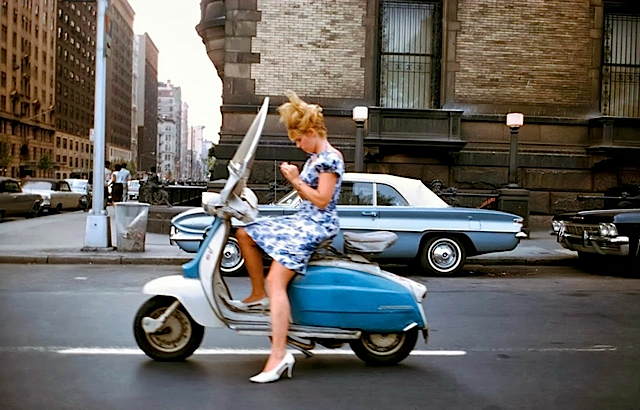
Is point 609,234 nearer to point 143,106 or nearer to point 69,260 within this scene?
point 69,260

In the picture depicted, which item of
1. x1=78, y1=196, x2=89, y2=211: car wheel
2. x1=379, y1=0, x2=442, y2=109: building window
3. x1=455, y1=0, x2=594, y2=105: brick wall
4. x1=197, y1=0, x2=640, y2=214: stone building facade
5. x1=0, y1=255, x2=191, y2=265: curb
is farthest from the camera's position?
x1=78, y1=196, x2=89, y2=211: car wheel

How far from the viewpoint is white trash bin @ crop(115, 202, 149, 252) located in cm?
1292

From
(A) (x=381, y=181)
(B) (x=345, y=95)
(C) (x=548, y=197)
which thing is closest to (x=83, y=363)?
(A) (x=381, y=181)

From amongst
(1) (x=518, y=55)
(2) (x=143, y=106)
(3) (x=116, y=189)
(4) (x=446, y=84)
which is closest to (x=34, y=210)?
(3) (x=116, y=189)

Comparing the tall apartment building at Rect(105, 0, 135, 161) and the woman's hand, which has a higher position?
the tall apartment building at Rect(105, 0, 135, 161)

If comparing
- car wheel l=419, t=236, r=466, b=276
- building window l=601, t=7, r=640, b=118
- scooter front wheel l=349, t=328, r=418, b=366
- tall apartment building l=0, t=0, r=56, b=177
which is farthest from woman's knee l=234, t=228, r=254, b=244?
tall apartment building l=0, t=0, r=56, b=177

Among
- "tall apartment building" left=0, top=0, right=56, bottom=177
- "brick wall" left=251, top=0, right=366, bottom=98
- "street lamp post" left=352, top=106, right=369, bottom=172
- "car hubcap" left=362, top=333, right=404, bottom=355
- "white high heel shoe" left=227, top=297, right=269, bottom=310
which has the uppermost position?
"tall apartment building" left=0, top=0, right=56, bottom=177

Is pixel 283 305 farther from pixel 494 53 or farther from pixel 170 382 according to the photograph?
pixel 494 53

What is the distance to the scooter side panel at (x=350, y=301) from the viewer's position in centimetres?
513

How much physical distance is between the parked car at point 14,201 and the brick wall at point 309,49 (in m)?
9.44

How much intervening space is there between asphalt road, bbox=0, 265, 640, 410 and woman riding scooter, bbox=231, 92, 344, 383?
1.27ft

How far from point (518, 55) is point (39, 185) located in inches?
808

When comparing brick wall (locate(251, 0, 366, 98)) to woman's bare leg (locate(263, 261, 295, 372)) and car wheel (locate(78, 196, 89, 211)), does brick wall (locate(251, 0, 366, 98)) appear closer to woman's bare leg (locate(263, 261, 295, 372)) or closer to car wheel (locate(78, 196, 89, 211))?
woman's bare leg (locate(263, 261, 295, 372))

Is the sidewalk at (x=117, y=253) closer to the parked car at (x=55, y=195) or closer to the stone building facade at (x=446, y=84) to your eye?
the stone building facade at (x=446, y=84)
